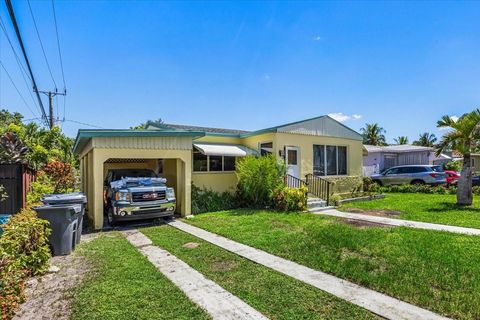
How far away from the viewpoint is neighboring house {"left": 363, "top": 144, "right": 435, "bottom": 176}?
963 inches

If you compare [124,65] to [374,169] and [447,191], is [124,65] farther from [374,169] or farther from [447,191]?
[374,169]

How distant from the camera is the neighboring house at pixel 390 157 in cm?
2447

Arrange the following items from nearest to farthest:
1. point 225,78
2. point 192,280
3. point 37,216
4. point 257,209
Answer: point 192,280 → point 37,216 → point 257,209 → point 225,78

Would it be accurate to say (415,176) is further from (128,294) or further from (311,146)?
(128,294)

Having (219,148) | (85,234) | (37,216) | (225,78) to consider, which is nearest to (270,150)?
(219,148)

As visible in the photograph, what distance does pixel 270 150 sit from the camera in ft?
42.1

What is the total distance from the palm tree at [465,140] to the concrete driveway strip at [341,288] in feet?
33.8

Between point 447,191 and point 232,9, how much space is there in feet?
52.0

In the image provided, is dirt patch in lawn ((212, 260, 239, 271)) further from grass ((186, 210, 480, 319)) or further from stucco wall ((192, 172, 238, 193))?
stucco wall ((192, 172, 238, 193))

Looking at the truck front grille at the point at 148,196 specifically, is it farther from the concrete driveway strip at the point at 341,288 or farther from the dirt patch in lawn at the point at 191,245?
the concrete driveway strip at the point at 341,288

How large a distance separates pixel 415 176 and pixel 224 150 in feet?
47.0

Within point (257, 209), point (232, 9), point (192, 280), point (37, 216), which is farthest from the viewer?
point (257, 209)

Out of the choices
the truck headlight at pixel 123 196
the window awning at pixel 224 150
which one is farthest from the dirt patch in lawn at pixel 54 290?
the window awning at pixel 224 150

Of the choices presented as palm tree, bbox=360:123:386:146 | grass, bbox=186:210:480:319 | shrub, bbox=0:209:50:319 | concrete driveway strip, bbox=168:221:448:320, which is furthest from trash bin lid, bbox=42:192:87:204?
palm tree, bbox=360:123:386:146
